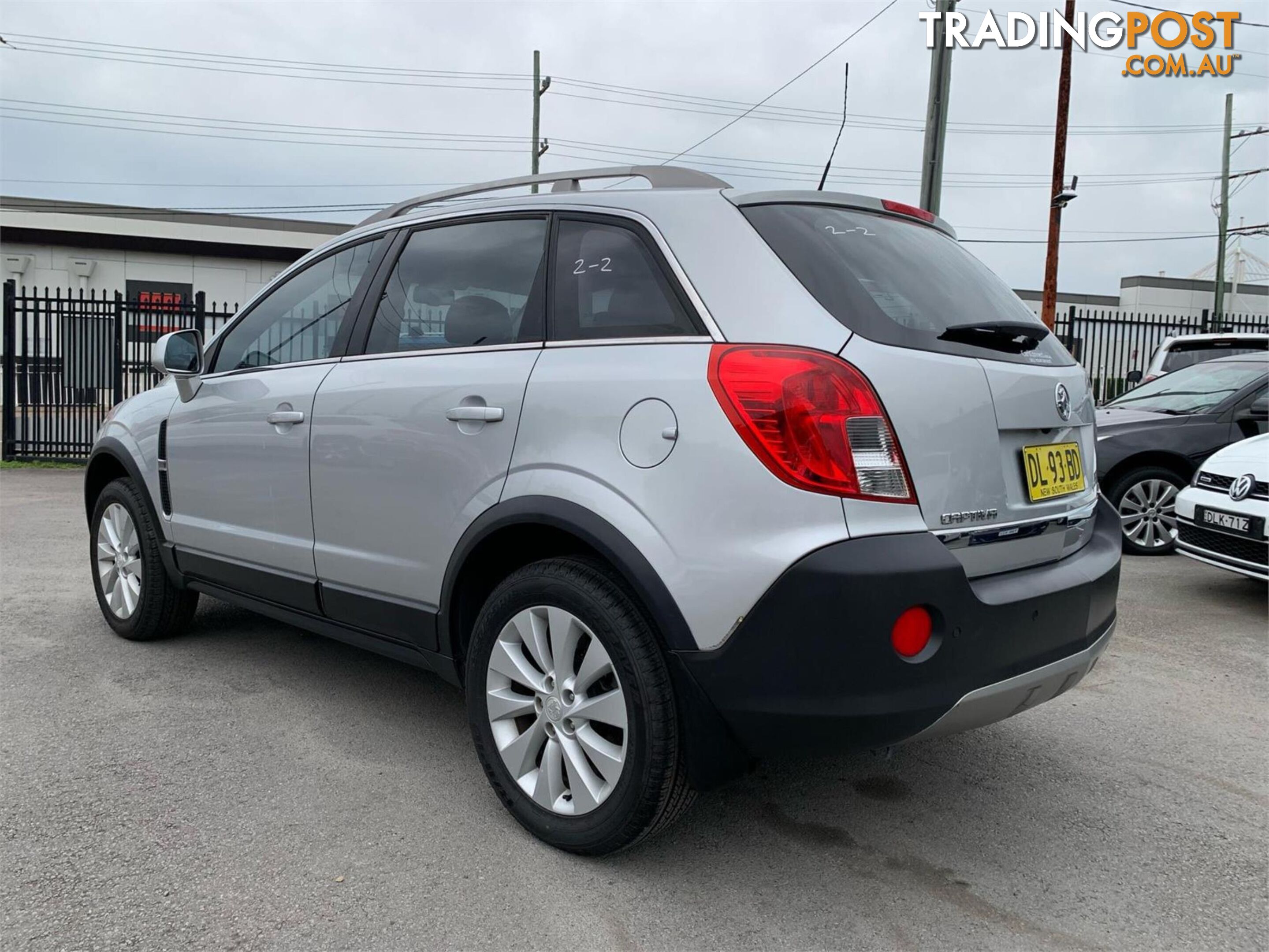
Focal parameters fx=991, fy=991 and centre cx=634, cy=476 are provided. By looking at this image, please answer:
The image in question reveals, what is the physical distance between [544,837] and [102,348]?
12485 millimetres

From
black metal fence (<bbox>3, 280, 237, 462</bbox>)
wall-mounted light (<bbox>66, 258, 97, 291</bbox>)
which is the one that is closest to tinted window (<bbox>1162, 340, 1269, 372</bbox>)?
black metal fence (<bbox>3, 280, 237, 462</bbox>)

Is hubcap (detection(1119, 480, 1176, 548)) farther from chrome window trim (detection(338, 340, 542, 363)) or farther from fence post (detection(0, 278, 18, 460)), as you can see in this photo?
fence post (detection(0, 278, 18, 460))

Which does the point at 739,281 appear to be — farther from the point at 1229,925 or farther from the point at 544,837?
the point at 1229,925

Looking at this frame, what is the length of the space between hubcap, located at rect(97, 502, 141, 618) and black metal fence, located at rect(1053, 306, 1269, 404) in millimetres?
11968

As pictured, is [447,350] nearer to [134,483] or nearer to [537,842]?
[537,842]

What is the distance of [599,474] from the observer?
2471 mm

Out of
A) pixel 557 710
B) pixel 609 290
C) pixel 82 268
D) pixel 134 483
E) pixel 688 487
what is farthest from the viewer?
pixel 82 268

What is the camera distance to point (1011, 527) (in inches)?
97.8

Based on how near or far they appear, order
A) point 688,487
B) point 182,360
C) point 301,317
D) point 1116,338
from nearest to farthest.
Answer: point 688,487
point 301,317
point 182,360
point 1116,338

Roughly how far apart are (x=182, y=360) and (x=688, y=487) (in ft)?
8.94

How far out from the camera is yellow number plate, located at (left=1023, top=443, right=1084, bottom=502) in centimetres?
258

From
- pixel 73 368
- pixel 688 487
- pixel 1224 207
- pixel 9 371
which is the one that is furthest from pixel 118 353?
pixel 1224 207

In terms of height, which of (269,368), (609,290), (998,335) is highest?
(609,290)

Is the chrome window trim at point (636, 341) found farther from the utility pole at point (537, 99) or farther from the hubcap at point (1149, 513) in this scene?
the utility pole at point (537, 99)
